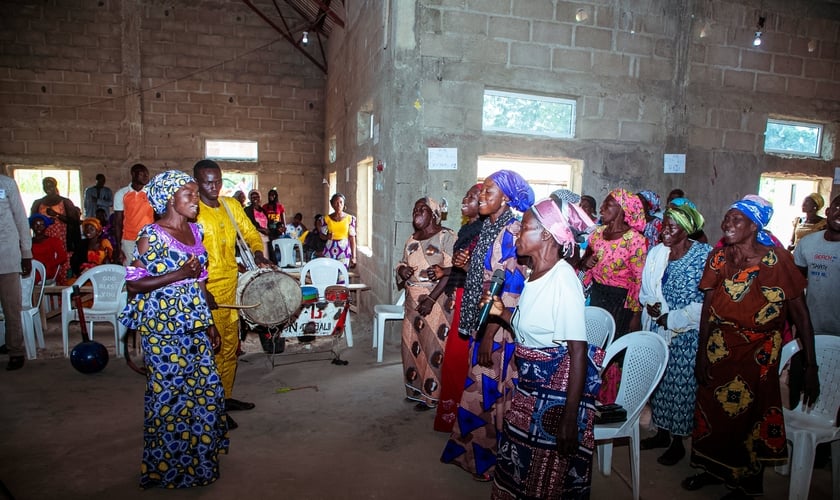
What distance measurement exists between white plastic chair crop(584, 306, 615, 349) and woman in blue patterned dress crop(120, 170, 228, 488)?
2479 mm

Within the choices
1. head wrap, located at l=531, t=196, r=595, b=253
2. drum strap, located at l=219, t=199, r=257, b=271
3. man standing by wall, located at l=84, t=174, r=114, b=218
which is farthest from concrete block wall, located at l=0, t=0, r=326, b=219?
head wrap, located at l=531, t=196, r=595, b=253

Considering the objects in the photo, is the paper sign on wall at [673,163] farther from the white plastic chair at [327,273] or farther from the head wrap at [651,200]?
the white plastic chair at [327,273]

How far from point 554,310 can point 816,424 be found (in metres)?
2.02

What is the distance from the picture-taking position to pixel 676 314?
3158 millimetres

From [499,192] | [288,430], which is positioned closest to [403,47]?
[499,192]

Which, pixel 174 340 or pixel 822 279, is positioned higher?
pixel 822 279

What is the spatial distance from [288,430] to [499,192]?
7.90 feet

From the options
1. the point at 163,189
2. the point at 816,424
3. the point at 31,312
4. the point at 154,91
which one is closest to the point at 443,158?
the point at 163,189

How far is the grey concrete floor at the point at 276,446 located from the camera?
114 inches

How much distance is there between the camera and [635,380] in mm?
2779

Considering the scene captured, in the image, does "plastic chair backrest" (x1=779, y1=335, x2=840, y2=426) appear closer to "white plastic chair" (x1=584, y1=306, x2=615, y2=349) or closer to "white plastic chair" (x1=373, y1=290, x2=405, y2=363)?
"white plastic chair" (x1=584, y1=306, x2=615, y2=349)

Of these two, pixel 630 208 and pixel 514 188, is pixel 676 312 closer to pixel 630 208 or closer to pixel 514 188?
pixel 630 208

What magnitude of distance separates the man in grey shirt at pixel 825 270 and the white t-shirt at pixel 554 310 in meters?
2.67

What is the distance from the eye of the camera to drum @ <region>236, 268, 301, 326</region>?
3.89 metres
